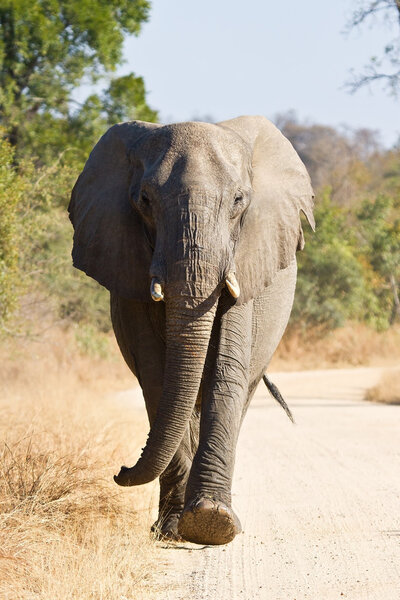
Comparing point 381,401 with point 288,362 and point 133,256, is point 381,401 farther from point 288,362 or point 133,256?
point 133,256

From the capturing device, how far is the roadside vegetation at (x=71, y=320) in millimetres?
6074

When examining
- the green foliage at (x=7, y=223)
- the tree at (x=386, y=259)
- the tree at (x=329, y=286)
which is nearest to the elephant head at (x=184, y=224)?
the green foliage at (x=7, y=223)

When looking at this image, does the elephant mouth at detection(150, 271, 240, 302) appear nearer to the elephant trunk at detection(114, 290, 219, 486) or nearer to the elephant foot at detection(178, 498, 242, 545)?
the elephant trunk at detection(114, 290, 219, 486)

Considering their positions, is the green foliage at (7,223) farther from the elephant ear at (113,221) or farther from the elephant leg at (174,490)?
the elephant leg at (174,490)

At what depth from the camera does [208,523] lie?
19.5 ft

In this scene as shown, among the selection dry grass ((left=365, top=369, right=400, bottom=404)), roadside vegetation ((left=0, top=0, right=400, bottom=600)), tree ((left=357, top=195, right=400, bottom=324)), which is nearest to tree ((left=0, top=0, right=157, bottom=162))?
roadside vegetation ((left=0, top=0, right=400, bottom=600))

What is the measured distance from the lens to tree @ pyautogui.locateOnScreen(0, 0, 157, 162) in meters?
22.6

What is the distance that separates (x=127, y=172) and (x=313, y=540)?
2.78 metres

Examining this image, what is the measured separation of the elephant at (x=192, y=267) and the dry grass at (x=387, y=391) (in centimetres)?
1176

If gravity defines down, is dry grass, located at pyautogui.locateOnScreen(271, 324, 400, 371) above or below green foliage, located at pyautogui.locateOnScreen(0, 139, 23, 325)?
below

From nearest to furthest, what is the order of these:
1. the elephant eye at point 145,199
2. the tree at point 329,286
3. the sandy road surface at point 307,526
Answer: the sandy road surface at point 307,526 < the elephant eye at point 145,199 < the tree at point 329,286

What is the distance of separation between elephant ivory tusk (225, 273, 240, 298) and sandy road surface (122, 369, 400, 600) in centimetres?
163

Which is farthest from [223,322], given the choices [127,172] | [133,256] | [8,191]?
[8,191]

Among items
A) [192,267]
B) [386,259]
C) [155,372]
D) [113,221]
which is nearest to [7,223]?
[113,221]
